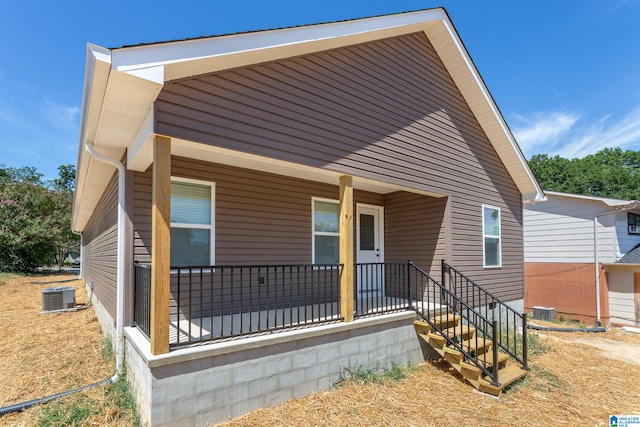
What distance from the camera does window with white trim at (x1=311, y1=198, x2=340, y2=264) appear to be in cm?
627

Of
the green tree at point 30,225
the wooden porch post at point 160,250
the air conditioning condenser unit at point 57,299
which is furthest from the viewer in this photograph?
the green tree at point 30,225

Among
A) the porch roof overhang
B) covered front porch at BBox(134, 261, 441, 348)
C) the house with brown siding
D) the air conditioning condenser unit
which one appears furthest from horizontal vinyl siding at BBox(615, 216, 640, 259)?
the air conditioning condenser unit

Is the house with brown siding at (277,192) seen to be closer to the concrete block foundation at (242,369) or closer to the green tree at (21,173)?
the concrete block foundation at (242,369)

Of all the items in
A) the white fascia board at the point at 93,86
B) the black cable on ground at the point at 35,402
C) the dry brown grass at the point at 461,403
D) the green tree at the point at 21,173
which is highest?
the green tree at the point at 21,173

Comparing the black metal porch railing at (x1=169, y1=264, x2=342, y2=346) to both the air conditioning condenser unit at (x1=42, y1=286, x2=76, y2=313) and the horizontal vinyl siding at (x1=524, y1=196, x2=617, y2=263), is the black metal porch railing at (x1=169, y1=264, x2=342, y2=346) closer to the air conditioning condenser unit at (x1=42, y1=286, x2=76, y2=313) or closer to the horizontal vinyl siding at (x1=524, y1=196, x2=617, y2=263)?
the air conditioning condenser unit at (x1=42, y1=286, x2=76, y2=313)

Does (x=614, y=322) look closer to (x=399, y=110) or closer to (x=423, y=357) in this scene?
(x=423, y=357)

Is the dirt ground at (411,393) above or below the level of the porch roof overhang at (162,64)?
below

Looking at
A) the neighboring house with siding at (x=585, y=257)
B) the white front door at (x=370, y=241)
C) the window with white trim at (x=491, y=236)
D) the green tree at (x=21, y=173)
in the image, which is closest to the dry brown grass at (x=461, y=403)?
the white front door at (x=370, y=241)

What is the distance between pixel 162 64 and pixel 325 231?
4076 mm

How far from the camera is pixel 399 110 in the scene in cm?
583

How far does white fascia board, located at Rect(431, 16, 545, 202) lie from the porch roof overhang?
61 mm

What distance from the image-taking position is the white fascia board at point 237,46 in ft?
9.61

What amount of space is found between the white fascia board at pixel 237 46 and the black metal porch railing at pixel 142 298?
2.07 meters

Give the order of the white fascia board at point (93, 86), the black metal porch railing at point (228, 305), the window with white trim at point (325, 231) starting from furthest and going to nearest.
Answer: the window with white trim at point (325, 231) → the black metal porch railing at point (228, 305) → the white fascia board at point (93, 86)
